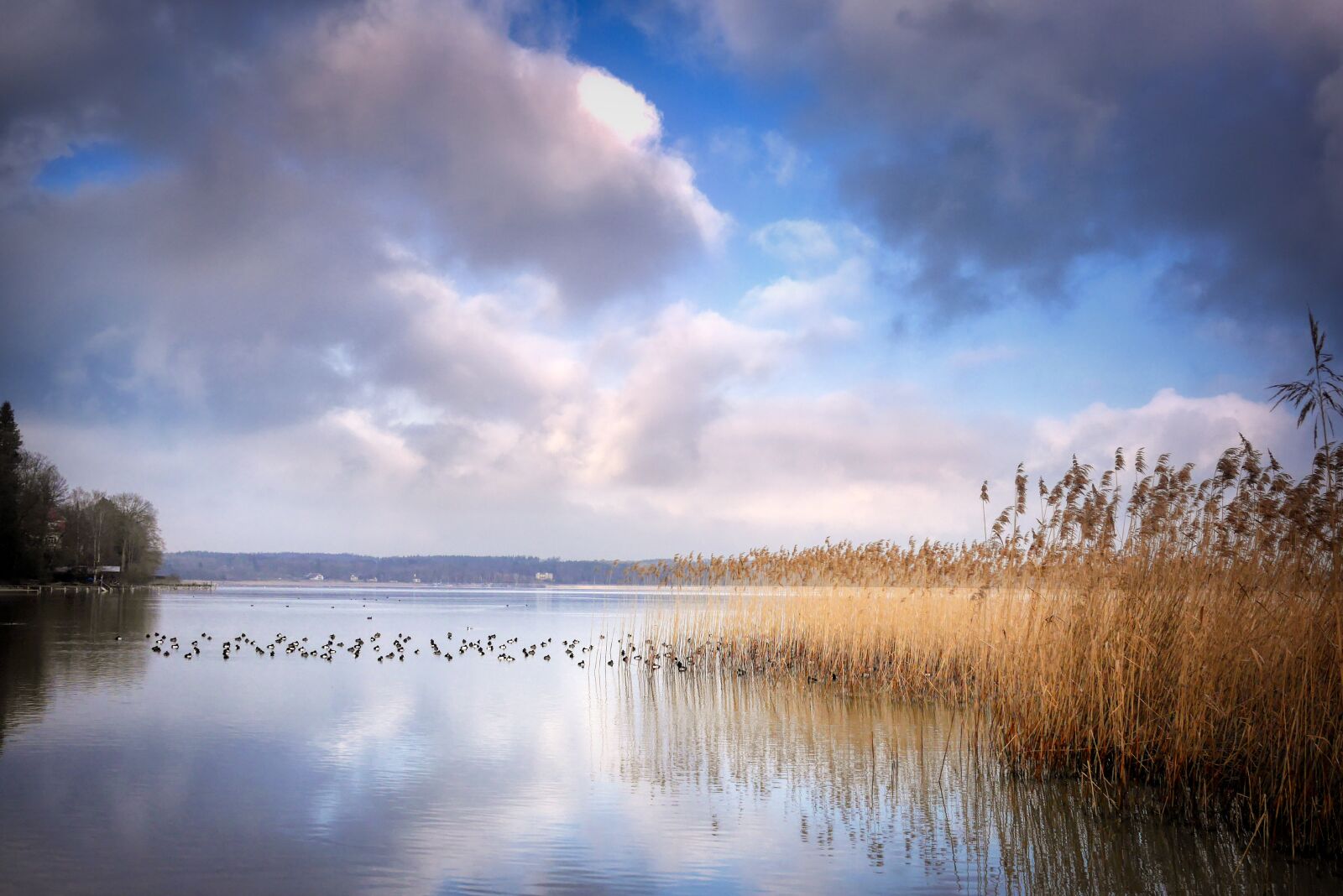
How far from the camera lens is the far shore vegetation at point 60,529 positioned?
203 ft

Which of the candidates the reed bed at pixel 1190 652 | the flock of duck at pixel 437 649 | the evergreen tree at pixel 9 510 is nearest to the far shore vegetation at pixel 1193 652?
the reed bed at pixel 1190 652

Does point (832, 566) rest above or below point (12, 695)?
above

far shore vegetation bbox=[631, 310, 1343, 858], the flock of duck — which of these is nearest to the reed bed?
far shore vegetation bbox=[631, 310, 1343, 858]

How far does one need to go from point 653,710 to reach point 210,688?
27.5 ft

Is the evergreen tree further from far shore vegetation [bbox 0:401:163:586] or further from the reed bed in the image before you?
the reed bed

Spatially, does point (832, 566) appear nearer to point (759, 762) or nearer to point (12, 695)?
point (759, 762)

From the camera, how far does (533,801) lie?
9.10 m

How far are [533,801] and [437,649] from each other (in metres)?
17.6

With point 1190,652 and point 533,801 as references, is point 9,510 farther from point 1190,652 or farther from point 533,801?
point 1190,652

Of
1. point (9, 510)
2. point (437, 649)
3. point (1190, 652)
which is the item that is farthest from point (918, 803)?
point (9, 510)

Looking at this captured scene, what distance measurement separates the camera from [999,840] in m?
7.79

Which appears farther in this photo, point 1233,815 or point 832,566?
point 832,566

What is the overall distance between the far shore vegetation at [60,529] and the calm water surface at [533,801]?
179ft

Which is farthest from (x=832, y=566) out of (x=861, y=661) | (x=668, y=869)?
(x=668, y=869)
